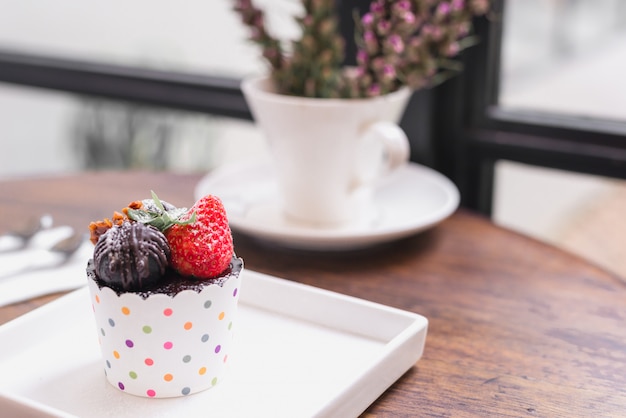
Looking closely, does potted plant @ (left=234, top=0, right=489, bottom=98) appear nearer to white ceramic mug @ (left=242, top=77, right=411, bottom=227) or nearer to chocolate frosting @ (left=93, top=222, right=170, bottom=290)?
white ceramic mug @ (left=242, top=77, right=411, bottom=227)

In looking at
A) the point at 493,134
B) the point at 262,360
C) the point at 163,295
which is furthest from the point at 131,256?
the point at 493,134

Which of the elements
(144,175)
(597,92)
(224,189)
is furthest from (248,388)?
(597,92)

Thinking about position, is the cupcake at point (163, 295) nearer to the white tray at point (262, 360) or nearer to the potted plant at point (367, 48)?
the white tray at point (262, 360)

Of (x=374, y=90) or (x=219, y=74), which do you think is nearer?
(x=374, y=90)

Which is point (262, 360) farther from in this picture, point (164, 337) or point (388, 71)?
point (388, 71)

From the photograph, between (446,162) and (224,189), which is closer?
(224,189)

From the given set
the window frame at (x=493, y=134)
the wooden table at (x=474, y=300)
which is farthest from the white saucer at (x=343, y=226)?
the window frame at (x=493, y=134)

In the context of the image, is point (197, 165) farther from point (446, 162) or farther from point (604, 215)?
point (604, 215)
